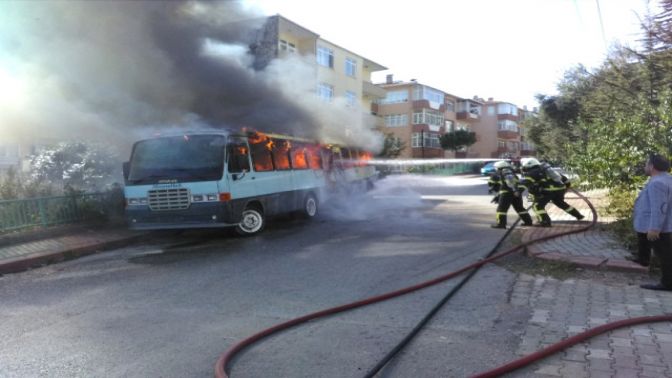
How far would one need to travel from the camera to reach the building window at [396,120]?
50884 mm

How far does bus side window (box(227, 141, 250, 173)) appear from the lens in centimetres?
859

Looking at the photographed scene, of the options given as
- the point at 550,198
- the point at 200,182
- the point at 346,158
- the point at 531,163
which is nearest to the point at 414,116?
the point at 346,158

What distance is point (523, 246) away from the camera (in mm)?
6637

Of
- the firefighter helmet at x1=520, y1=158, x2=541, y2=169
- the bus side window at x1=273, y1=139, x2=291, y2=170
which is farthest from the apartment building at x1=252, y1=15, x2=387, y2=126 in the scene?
the firefighter helmet at x1=520, y1=158, x2=541, y2=169

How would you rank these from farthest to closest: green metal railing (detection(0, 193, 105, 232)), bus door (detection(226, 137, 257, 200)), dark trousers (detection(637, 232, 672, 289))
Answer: bus door (detection(226, 137, 257, 200)) → green metal railing (detection(0, 193, 105, 232)) → dark trousers (detection(637, 232, 672, 289))

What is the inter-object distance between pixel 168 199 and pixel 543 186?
693 cm

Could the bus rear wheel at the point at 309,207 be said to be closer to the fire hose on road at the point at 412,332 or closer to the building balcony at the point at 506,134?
the fire hose on road at the point at 412,332

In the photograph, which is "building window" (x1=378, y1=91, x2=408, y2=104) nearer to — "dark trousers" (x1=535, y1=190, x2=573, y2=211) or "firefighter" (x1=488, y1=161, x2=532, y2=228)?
"firefighter" (x1=488, y1=161, x2=532, y2=228)

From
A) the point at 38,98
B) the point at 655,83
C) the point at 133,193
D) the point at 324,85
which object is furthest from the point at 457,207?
the point at 324,85

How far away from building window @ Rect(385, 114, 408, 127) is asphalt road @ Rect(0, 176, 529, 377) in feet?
142

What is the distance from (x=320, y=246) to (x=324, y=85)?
23414 mm

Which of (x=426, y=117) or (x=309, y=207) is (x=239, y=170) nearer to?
(x=309, y=207)

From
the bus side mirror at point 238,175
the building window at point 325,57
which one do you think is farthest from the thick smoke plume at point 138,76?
the building window at point 325,57

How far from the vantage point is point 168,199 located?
27.4 feet
